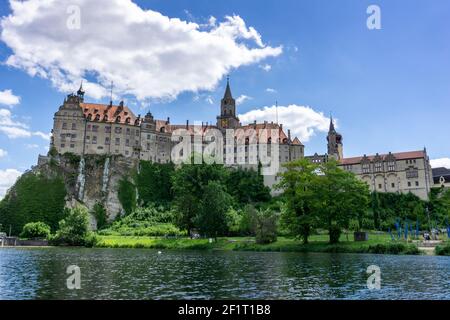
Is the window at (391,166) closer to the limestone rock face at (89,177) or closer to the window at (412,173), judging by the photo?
the window at (412,173)

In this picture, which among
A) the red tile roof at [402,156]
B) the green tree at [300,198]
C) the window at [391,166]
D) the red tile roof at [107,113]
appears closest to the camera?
the green tree at [300,198]

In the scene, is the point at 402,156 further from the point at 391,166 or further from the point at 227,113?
the point at 227,113

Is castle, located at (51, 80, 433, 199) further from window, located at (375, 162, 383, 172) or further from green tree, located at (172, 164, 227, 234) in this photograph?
green tree, located at (172, 164, 227, 234)

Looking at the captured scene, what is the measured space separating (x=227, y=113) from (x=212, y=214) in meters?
64.1

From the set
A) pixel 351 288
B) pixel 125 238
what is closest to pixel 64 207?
pixel 125 238

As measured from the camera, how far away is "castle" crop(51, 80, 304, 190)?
93688 mm

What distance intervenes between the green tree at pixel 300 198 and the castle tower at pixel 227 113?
207ft

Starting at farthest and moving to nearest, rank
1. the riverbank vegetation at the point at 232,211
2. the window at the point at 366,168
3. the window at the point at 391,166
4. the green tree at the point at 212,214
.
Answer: the window at the point at 366,168
the window at the point at 391,166
the green tree at the point at 212,214
the riverbank vegetation at the point at 232,211

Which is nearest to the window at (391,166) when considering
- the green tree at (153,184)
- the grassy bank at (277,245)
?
the grassy bank at (277,245)

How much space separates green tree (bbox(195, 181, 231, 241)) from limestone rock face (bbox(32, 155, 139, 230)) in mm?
37945

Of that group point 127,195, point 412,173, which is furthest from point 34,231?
point 412,173

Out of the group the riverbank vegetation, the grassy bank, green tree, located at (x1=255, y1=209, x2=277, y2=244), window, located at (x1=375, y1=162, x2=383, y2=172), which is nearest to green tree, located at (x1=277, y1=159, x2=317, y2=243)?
the riverbank vegetation

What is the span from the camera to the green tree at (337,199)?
1891 inches
